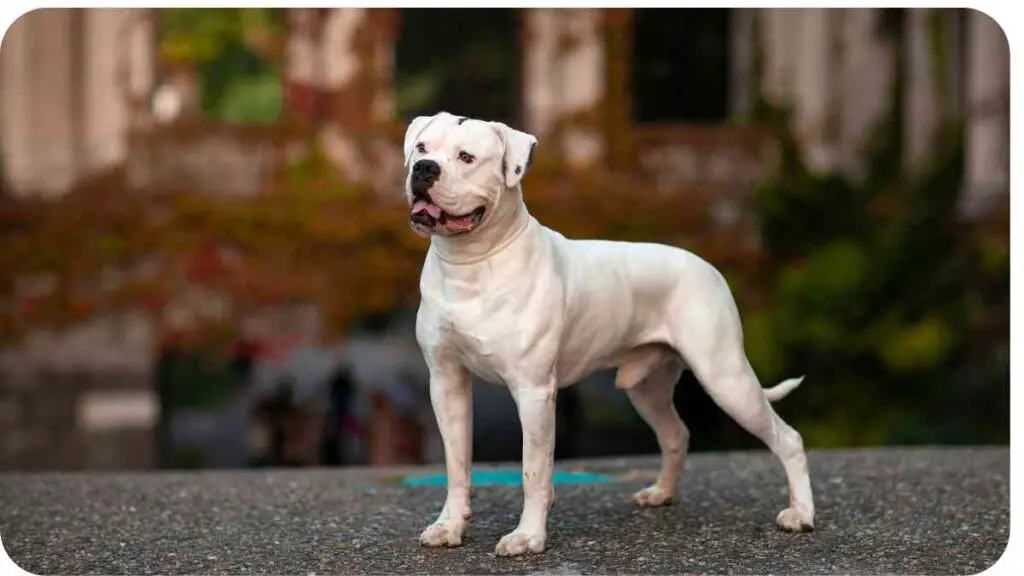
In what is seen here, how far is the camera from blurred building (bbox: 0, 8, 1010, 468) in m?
17.1

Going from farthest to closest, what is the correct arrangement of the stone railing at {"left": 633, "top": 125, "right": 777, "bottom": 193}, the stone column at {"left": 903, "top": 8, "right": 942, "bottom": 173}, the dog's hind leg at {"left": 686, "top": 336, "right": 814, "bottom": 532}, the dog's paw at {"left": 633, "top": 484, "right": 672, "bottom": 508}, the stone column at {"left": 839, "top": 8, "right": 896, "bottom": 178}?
the stone column at {"left": 839, "top": 8, "right": 896, "bottom": 178}
the stone railing at {"left": 633, "top": 125, "right": 777, "bottom": 193}
the stone column at {"left": 903, "top": 8, "right": 942, "bottom": 173}
the dog's paw at {"left": 633, "top": 484, "right": 672, "bottom": 508}
the dog's hind leg at {"left": 686, "top": 336, "right": 814, "bottom": 532}

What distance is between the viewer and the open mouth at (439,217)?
252 inches

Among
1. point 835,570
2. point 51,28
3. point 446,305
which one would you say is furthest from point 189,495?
point 51,28

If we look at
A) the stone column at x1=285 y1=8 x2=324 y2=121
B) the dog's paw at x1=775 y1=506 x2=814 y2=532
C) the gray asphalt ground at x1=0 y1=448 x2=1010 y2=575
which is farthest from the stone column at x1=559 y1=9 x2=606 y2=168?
the dog's paw at x1=775 y1=506 x2=814 y2=532

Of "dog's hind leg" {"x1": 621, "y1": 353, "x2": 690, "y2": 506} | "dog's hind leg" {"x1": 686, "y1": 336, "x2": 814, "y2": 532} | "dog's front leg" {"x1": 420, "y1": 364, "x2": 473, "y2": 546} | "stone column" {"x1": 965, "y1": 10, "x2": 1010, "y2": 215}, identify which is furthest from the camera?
"stone column" {"x1": 965, "y1": 10, "x2": 1010, "y2": 215}

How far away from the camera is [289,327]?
17.2 m

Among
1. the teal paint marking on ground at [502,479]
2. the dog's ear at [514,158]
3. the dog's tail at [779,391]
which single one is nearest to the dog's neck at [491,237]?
the dog's ear at [514,158]

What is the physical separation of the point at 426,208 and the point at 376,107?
1125cm

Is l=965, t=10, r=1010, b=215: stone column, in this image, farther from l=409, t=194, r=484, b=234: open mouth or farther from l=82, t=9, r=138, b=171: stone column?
l=409, t=194, r=484, b=234: open mouth

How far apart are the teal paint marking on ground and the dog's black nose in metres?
3.18

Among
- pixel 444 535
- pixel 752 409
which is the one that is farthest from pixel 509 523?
pixel 752 409

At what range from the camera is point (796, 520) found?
7.38 m

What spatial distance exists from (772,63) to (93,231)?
8494 millimetres

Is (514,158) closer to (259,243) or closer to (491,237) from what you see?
(491,237)
